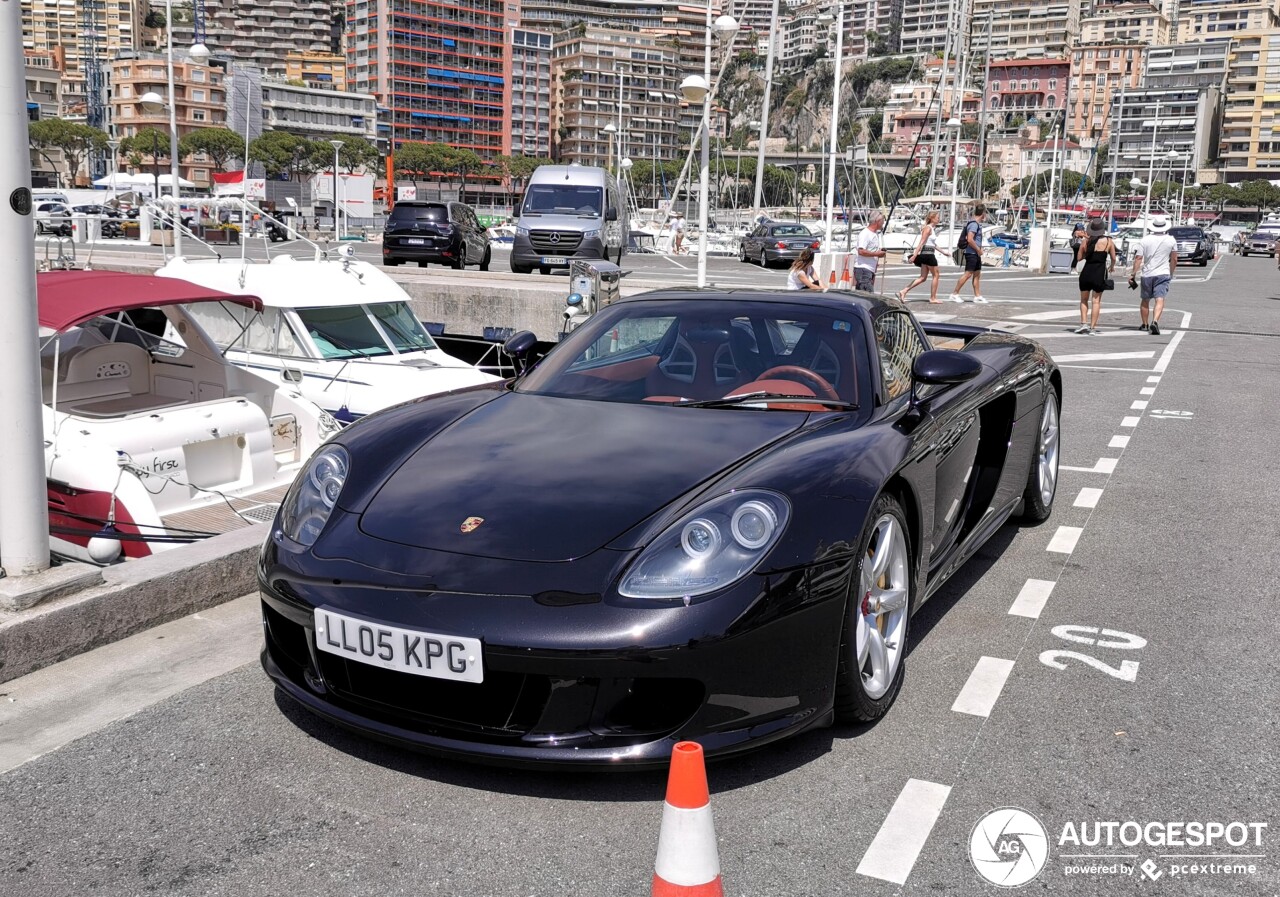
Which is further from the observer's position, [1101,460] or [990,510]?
[1101,460]

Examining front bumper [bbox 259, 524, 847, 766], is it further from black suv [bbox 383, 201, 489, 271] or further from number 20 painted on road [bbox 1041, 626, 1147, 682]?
black suv [bbox 383, 201, 489, 271]

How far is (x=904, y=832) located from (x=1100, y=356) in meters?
13.4

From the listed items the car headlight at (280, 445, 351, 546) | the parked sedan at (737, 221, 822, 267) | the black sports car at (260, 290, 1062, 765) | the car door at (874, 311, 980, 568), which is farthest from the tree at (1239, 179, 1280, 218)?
the car headlight at (280, 445, 351, 546)

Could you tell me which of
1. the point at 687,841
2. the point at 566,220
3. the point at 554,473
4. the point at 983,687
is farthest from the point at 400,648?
the point at 566,220

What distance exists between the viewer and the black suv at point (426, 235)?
82.5 feet

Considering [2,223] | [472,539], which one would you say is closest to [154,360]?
[2,223]

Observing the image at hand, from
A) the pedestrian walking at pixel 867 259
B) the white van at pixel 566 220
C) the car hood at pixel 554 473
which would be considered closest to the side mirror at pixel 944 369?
the car hood at pixel 554 473

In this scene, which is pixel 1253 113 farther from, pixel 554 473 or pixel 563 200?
pixel 554 473

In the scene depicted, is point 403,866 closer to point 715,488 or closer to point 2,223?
point 715,488

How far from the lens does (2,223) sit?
431cm

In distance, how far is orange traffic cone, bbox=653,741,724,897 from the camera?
8.23 feet

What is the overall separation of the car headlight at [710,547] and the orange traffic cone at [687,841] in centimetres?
72

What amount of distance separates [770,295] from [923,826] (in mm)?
2407

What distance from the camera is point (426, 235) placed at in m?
25.2
